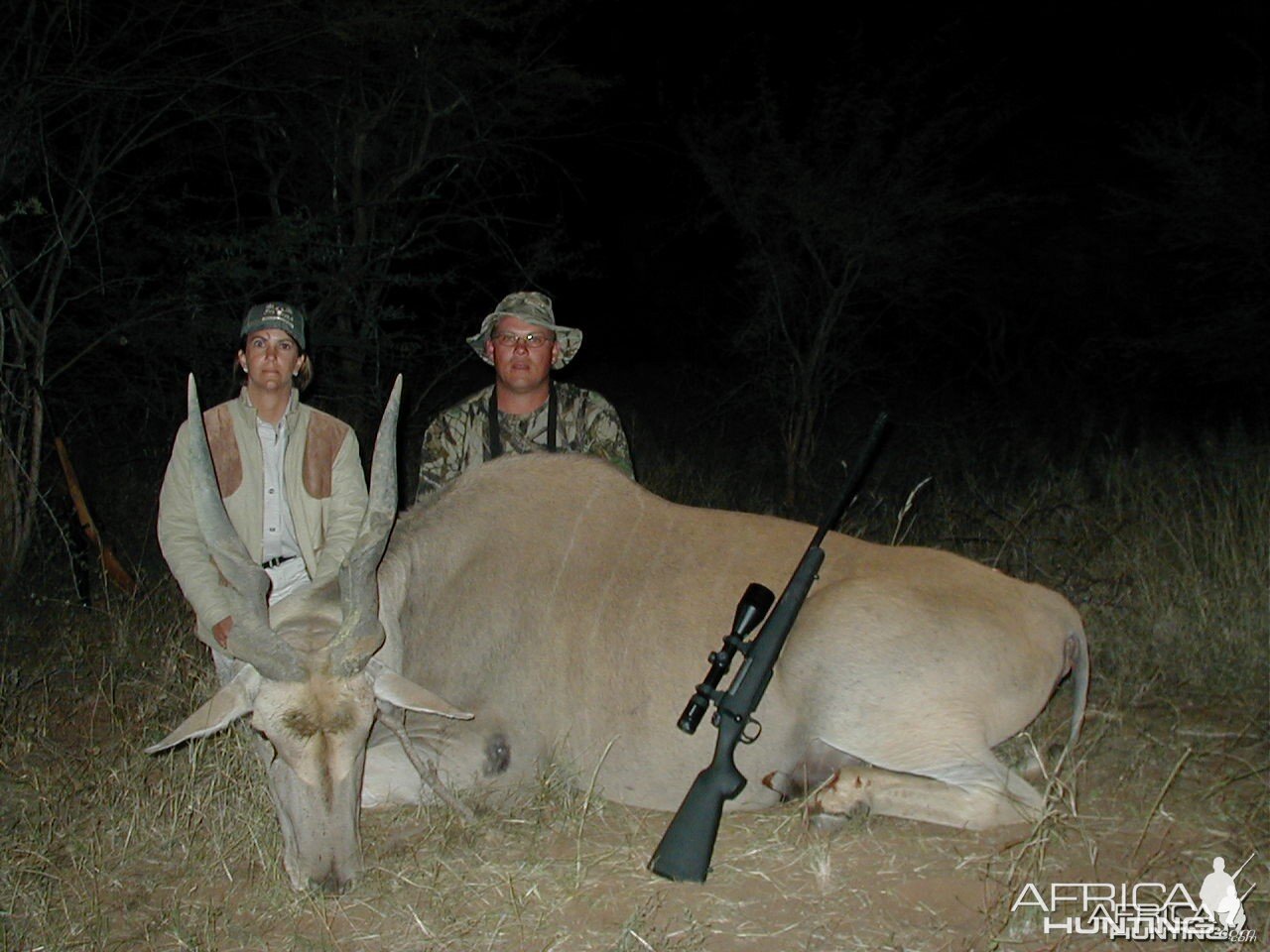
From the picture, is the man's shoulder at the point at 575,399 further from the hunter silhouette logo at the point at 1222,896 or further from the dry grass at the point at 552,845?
the hunter silhouette logo at the point at 1222,896

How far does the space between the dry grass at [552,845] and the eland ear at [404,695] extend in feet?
1.32

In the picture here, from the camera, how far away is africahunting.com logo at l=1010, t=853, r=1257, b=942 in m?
2.70

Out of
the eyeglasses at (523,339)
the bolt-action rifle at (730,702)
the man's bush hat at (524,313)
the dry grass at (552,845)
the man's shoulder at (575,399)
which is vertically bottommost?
the dry grass at (552,845)

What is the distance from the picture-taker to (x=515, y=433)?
459 cm

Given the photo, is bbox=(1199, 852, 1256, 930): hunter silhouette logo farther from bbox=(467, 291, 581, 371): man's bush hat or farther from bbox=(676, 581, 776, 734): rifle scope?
bbox=(467, 291, 581, 371): man's bush hat

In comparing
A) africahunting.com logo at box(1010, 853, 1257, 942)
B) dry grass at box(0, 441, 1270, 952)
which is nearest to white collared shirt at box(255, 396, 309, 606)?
dry grass at box(0, 441, 1270, 952)

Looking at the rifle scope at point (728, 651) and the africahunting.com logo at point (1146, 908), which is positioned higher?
the rifle scope at point (728, 651)

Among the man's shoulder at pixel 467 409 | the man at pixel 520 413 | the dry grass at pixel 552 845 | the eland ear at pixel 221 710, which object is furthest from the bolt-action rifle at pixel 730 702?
the man's shoulder at pixel 467 409

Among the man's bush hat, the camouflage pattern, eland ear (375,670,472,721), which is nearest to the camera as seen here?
eland ear (375,670,472,721)

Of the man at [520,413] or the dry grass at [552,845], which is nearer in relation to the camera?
the dry grass at [552,845]

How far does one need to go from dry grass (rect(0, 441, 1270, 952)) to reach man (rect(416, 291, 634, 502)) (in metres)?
1.24

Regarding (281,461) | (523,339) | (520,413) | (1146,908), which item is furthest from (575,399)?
(1146,908)

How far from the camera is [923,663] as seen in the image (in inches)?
131

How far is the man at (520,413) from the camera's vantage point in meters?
4.46
